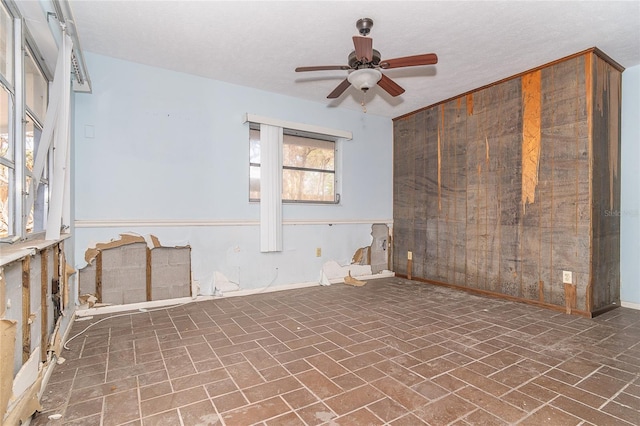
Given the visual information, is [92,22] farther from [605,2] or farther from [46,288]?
[605,2]

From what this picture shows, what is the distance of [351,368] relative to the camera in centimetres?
208

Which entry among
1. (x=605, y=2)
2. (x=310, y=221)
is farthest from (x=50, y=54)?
(x=605, y=2)

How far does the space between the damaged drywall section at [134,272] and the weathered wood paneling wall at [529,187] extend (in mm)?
3341

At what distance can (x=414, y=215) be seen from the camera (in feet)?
16.4

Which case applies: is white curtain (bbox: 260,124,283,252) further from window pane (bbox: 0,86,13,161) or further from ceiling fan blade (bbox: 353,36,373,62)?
window pane (bbox: 0,86,13,161)

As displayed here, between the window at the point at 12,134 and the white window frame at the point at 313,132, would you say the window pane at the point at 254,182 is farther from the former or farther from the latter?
the window at the point at 12,134

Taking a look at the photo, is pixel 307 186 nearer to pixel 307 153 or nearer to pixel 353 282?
pixel 307 153

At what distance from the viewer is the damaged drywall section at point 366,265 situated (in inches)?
186

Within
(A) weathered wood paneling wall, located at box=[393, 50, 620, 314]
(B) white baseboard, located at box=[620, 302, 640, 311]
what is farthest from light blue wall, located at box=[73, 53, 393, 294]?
(B) white baseboard, located at box=[620, 302, 640, 311]

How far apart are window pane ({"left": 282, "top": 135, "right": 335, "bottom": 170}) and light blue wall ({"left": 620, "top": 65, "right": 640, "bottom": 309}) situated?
3.43 metres

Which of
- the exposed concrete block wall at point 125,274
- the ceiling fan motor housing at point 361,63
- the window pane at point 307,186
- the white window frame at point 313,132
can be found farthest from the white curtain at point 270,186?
the ceiling fan motor housing at point 361,63

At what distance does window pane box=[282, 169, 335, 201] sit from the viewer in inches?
178

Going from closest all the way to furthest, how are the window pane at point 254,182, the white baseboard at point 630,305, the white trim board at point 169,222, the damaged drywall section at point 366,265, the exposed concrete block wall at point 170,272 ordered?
the white trim board at point 169,222
the white baseboard at point 630,305
the exposed concrete block wall at point 170,272
the window pane at point 254,182
the damaged drywall section at point 366,265

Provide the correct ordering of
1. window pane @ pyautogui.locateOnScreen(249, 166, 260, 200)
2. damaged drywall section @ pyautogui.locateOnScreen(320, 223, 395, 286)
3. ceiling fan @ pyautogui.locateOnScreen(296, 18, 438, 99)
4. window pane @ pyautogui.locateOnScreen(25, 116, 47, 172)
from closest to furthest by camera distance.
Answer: window pane @ pyautogui.locateOnScreen(25, 116, 47, 172), ceiling fan @ pyautogui.locateOnScreen(296, 18, 438, 99), window pane @ pyautogui.locateOnScreen(249, 166, 260, 200), damaged drywall section @ pyautogui.locateOnScreen(320, 223, 395, 286)
